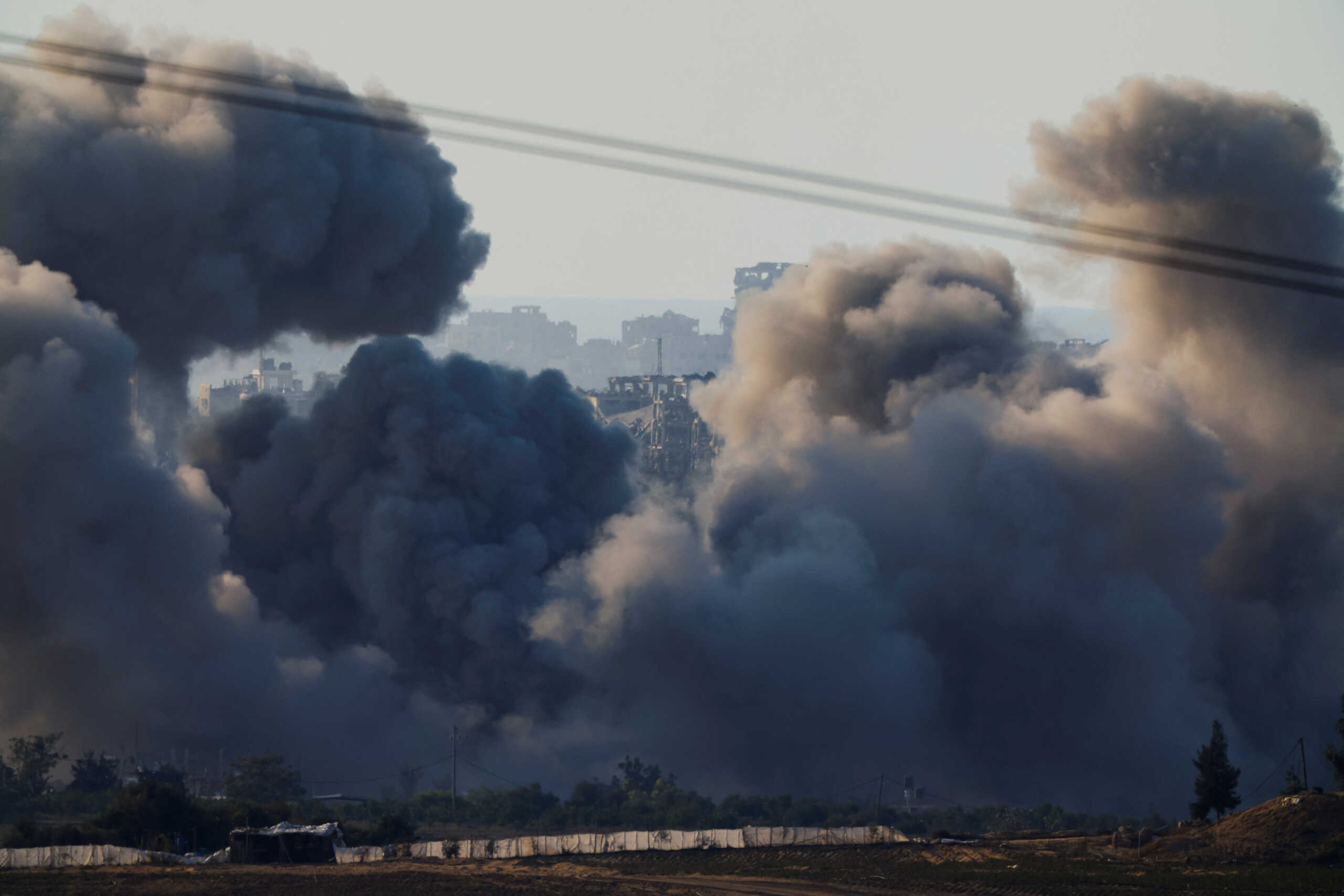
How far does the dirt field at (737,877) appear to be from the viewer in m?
41.3

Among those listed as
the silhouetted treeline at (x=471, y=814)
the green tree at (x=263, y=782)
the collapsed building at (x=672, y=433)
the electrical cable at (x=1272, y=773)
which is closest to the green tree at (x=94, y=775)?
the silhouetted treeline at (x=471, y=814)

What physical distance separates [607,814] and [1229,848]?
18.3m

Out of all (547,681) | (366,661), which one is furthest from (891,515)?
(366,661)

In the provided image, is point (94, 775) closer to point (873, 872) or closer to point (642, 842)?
point (642, 842)

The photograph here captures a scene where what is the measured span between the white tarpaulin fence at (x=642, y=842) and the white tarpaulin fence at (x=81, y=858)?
6.49 metres

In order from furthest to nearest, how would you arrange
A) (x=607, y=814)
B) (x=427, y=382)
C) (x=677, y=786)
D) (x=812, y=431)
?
(x=812, y=431)
(x=427, y=382)
(x=677, y=786)
(x=607, y=814)

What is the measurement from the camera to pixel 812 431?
76812 mm

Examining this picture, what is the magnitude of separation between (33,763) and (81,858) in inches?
551

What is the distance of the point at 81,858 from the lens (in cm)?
4559

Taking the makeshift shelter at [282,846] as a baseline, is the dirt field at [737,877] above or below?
below

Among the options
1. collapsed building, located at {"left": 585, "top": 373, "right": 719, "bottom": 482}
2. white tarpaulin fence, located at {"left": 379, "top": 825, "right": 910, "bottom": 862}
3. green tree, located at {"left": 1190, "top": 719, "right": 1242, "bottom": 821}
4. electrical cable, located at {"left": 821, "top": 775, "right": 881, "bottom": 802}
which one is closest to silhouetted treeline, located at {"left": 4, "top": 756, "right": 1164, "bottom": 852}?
electrical cable, located at {"left": 821, "top": 775, "right": 881, "bottom": 802}

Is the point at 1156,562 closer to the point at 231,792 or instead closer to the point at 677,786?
the point at 677,786

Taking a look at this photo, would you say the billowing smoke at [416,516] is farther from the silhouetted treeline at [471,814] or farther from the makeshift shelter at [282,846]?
the makeshift shelter at [282,846]

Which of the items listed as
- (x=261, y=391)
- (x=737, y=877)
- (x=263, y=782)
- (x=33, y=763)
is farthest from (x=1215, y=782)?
(x=261, y=391)
